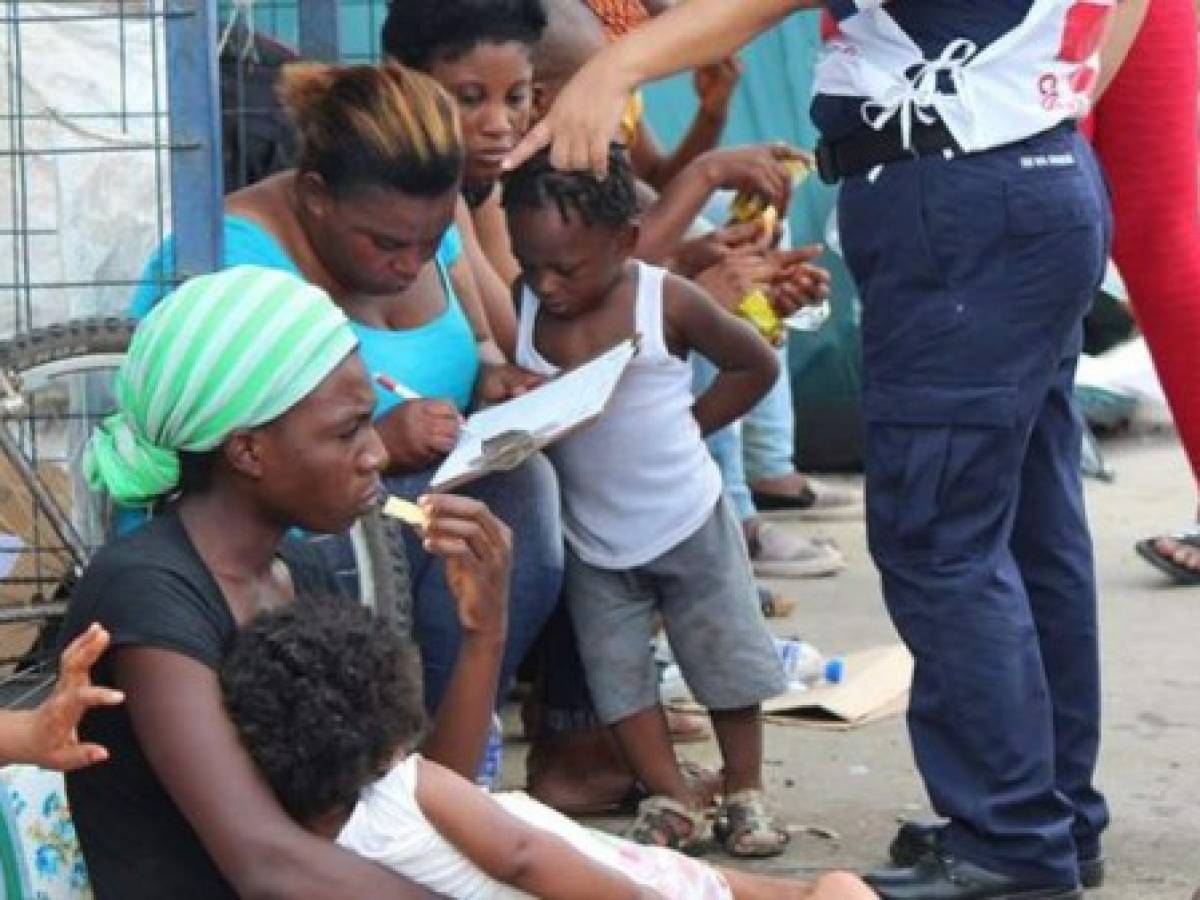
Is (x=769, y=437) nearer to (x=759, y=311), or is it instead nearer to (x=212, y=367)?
(x=759, y=311)

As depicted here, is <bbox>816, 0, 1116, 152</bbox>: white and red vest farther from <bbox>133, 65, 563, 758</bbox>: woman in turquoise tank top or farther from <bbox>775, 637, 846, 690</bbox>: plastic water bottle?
<bbox>775, 637, 846, 690</bbox>: plastic water bottle

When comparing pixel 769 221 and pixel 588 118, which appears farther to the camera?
pixel 769 221

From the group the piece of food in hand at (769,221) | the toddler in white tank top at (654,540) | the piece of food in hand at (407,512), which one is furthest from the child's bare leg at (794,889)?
the piece of food in hand at (769,221)

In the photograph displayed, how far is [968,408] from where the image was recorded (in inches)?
158

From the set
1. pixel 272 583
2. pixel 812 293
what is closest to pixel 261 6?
pixel 812 293

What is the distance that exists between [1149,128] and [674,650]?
1.21 metres

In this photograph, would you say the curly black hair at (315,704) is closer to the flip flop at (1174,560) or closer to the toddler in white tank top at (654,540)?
the toddler in white tank top at (654,540)

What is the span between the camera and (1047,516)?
4391 millimetres

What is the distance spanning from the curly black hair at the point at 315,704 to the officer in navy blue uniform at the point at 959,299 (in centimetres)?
90

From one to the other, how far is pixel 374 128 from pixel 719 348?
2.53 feet

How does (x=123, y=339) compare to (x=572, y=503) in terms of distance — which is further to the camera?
(x=572, y=503)

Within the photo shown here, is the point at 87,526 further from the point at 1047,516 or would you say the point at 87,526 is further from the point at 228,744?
the point at 1047,516

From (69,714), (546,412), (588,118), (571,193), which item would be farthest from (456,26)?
(69,714)

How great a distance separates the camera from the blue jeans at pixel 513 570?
434cm
